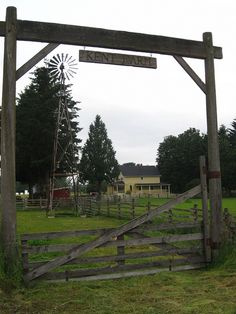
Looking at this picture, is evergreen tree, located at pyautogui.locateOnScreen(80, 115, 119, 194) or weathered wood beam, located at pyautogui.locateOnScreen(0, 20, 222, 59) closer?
weathered wood beam, located at pyautogui.locateOnScreen(0, 20, 222, 59)

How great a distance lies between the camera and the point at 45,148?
46.5 metres

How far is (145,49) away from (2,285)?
15.7 feet

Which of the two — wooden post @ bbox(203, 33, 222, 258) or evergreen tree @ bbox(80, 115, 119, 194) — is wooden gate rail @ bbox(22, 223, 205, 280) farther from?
evergreen tree @ bbox(80, 115, 119, 194)

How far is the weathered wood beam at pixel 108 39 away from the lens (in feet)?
25.6

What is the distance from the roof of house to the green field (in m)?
94.9

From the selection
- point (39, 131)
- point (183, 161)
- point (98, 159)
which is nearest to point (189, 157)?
point (183, 161)

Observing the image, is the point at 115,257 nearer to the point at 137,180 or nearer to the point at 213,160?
the point at 213,160

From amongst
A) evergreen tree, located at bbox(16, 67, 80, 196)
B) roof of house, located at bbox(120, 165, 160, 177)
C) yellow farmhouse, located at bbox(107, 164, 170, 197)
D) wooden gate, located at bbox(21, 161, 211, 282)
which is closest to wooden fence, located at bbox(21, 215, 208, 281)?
wooden gate, located at bbox(21, 161, 211, 282)

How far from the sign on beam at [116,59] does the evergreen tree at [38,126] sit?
120ft

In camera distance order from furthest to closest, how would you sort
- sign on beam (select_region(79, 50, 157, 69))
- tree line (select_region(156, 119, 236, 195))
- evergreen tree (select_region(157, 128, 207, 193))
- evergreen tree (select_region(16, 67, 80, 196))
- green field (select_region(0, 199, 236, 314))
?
evergreen tree (select_region(157, 128, 207, 193)), tree line (select_region(156, 119, 236, 195)), evergreen tree (select_region(16, 67, 80, 196)), sign on beam (select_region(79, 50, 157, 69)), green field (select_region(0, 199, 236, 314))

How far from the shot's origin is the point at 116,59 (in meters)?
8.41

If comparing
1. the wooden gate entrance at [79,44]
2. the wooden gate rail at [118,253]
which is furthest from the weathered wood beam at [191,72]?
the wooden gate rail at [118,253]

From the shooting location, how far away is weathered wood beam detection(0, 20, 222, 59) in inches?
307

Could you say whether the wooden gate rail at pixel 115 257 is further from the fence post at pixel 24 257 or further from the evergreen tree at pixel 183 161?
the evergreen tree at pixel 183 161
